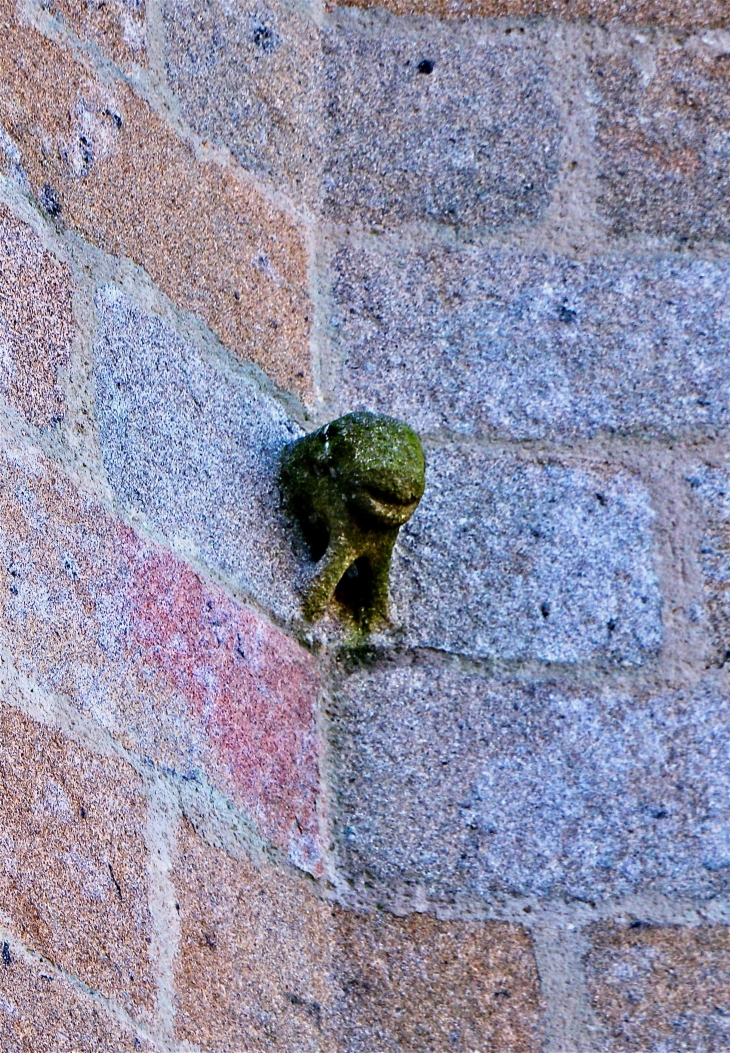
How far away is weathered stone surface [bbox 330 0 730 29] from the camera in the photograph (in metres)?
1.58

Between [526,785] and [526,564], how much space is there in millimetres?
229

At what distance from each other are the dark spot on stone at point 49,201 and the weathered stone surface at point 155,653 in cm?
22

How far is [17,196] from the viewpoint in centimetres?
110

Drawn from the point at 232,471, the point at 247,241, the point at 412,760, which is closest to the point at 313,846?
the point at 412,760

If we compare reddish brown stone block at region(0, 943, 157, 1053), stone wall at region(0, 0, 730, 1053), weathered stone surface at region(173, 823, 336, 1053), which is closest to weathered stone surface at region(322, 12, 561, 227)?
stone wall at region(0, 0, 730, 1053)

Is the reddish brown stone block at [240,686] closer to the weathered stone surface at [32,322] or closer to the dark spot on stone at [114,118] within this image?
the weathered stone surface at [32,322]

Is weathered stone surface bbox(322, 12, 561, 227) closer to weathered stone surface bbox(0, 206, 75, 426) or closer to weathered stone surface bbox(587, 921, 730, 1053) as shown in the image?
weathered stone surface bbox(0, 206, 75, 426)

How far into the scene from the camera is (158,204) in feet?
4.23

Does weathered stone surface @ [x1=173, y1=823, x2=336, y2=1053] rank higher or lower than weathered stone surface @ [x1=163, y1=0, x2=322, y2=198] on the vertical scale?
lower

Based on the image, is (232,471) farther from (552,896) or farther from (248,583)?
(552,896)

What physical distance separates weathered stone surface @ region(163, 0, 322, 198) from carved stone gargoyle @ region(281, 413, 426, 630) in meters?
0.33

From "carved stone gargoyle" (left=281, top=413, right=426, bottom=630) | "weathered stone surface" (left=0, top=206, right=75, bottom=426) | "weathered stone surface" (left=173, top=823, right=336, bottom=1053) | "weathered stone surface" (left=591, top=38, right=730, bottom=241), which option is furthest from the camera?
"weathered stone surface" (left=591, top=38, right=730, bottom=241)

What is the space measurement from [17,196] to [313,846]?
2.19ft

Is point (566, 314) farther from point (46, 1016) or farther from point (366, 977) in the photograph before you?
point (46, 1016)
